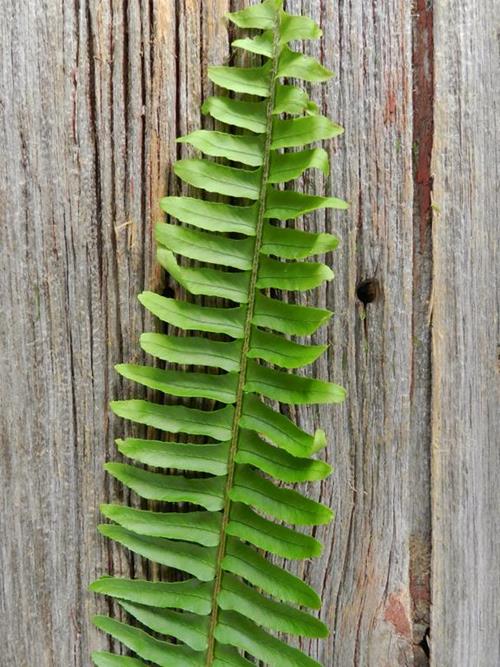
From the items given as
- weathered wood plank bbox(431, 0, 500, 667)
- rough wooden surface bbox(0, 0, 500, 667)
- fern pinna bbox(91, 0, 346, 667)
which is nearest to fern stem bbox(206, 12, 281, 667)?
fern pinna bbox(91, 0, 346, 667)

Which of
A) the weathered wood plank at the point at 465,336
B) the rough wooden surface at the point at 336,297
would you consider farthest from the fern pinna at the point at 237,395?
the weathered wood plank at the point at 465,336

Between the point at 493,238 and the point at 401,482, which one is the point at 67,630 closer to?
the point at 401,482

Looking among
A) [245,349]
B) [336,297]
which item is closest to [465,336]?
[336,297]

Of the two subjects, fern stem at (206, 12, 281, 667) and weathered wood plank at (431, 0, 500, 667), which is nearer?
fern stem at (206, 12, 281, 667)

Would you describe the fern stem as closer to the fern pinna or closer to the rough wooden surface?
the fern pinna

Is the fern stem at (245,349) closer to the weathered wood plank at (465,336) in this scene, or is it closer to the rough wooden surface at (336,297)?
the rough wooden surface at (336,297)

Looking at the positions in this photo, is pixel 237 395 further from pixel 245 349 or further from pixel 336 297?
pixel 336 297
